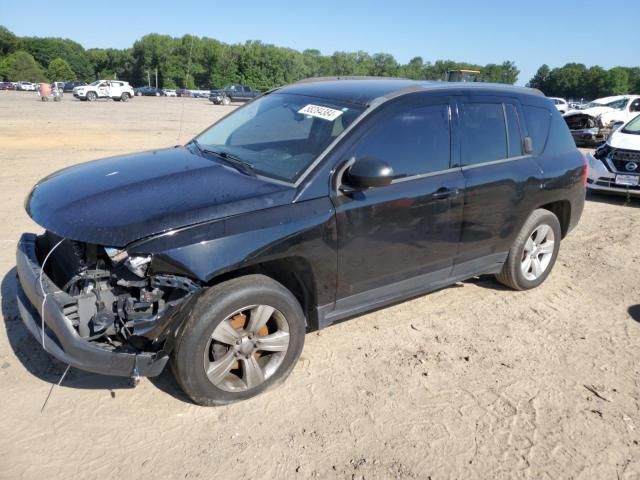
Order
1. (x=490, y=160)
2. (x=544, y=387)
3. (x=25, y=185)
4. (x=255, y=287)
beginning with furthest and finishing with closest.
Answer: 1. (x=25, y=185)
2. (x=490, y=160)
3. (x=544, y=387)
4. (x=255, y=287)

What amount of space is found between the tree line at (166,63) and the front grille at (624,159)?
90.1 metres

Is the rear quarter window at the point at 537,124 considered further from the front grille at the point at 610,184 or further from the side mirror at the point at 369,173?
the front grille at the point at 610,184

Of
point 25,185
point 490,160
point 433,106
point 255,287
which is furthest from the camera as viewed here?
point 25,185

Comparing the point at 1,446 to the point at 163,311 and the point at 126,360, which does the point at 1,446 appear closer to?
the point at 126,360

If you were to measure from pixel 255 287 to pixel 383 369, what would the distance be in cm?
121

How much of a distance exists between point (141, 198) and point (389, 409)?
1978 mm

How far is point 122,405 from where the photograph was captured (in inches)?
122

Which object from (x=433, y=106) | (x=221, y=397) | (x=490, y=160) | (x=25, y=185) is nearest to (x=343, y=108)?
(x=433, y=106)

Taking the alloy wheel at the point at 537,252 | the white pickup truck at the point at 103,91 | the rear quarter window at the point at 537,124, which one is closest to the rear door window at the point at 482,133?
the rear quarter window at the point at 537,124

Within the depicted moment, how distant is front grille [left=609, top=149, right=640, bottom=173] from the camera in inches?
341

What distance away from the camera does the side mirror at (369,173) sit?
10.5 feet

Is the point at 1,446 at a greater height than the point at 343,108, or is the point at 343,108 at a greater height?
the point at 343,108

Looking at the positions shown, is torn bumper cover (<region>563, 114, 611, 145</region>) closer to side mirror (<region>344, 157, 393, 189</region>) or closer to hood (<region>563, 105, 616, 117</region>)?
hood (<region>563, 105, 616, 117</region>)

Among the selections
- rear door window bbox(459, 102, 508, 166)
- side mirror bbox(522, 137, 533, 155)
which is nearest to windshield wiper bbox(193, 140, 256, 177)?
rear door window bbox(459, 102, 508, 166)
